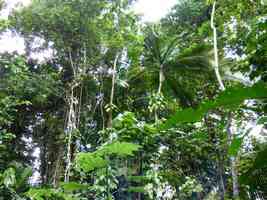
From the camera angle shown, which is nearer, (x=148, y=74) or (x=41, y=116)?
(x=148, y=74)

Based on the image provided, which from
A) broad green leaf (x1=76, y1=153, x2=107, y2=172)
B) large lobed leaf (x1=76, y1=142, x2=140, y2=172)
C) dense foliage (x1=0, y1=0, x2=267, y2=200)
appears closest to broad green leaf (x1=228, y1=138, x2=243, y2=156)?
large lobed leaf (x1=76, y1=142, x2=140, y2=172)

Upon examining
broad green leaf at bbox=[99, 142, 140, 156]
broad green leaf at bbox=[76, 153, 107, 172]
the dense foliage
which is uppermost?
the dense foliage

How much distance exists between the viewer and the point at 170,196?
23.7 ft

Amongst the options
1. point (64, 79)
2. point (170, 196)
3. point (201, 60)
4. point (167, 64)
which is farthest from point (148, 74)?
point (170, 196)

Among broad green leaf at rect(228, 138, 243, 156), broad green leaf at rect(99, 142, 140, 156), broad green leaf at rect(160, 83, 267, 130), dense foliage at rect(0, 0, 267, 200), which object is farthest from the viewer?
dense foliage at rect(0, 0, 267, 200)

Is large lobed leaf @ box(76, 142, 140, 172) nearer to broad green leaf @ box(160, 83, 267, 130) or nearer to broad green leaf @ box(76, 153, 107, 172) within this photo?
broad green leaf @ box(76, 153, 107, 172)

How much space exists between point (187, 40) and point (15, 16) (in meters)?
3.38

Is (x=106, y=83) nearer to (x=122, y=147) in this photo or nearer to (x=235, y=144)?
(x=122, y=147)

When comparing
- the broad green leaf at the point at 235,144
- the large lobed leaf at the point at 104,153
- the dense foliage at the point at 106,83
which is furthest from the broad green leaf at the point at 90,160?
the dense foliage at the point at 106,83

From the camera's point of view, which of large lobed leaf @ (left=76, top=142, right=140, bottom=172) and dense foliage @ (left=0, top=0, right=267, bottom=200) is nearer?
large lobed leaf @ (left=76, top=142, right=140, bottom=172)

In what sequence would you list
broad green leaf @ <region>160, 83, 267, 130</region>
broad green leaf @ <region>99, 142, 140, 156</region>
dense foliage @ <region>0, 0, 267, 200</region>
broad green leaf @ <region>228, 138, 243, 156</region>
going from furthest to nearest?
dense foliage @ <region>0, 0, 267, 200</region>
broad green leaf @ <region>99, 142, 140, 156</region>
broad green leaf @ <region>228, 138, 243, 156</region>
broad green leaf @ <region>160, 83, 267, 130</region>

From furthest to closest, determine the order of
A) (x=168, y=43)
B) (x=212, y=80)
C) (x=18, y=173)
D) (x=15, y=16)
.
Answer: (x=212, y=80) < (x=15, y=16) < (x=168, y=43) < (x=18, y=173)

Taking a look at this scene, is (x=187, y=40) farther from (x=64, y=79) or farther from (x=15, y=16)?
(x=15, y=16)

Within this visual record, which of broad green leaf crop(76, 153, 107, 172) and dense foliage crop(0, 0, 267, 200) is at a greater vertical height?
dense foliage crop(0, 0, 267, 200)
